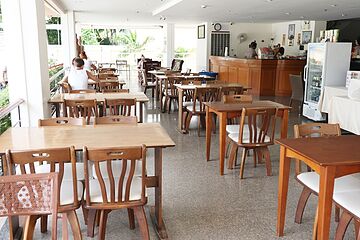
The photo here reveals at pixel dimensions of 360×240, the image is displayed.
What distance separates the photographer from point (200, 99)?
598cm

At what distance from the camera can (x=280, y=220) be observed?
2.83 metres

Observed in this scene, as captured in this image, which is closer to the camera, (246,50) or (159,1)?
(159,1)

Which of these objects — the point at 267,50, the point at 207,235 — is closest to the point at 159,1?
the point at 267,50

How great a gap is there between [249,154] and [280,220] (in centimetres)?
223

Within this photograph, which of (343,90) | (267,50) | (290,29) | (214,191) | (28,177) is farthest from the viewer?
(290,29)

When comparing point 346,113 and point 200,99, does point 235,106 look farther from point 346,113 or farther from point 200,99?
point 346,113

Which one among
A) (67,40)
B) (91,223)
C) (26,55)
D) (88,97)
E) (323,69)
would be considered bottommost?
(91,223)

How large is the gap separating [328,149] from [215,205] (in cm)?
128

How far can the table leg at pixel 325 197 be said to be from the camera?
218 centimetres

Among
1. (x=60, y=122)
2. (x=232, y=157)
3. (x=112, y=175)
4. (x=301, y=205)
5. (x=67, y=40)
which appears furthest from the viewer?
(x=67, y=40)

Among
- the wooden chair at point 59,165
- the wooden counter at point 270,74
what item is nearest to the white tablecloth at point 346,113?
the wooden chair at point 59,165

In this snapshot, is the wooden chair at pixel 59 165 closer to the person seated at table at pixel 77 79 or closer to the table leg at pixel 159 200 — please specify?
the table leg at pixel 159 200

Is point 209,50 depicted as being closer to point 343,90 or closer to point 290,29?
point 290,29

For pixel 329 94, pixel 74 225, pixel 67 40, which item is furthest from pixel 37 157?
pixel 67 40
